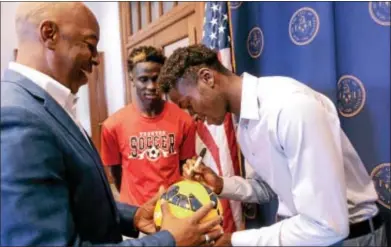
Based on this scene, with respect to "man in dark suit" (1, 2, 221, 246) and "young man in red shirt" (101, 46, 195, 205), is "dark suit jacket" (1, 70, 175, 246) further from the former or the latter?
"young man in red shirt" (101, 46, 195, 205)

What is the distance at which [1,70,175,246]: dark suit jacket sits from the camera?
2.03 ft

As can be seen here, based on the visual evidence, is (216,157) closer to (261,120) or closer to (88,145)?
(261,120)

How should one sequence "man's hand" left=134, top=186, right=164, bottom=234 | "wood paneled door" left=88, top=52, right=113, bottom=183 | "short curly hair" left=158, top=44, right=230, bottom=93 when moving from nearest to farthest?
1. "man's hand" left=134, top=186, right=164, bottom=234
2. "short curly hair" left=158, top=44, right=230, bottom=93
3. "wood paneled door" left=88, top=52, right=113, bottom=183

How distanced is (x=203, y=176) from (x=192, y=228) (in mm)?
491

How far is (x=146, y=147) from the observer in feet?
5.69

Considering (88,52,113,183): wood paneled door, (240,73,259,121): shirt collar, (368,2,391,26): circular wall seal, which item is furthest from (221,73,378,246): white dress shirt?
(88,52,113,183): wood paneled door

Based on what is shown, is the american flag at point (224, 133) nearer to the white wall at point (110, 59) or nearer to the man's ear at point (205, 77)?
the man's ear at point (205, 77)

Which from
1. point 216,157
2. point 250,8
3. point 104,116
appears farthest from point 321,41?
point 104,116

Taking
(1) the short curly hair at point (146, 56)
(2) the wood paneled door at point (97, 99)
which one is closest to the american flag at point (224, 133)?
(1) the short curly hair at point (146, 56)

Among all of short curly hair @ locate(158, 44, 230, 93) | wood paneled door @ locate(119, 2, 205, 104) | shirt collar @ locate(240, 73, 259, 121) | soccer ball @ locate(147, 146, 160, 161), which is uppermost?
wood paneled door @ locate(119, 2, 205, 104)

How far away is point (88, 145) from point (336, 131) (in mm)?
633

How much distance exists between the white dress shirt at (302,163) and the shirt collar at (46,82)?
53 centimetres

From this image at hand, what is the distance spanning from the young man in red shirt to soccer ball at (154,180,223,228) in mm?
705

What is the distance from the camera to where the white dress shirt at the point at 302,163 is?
91 centimetres
